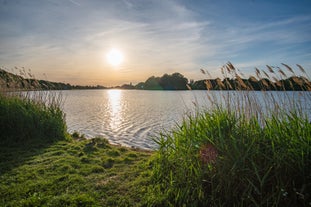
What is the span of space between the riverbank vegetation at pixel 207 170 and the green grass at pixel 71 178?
0.07 feet

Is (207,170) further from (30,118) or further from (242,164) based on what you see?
(30,118)

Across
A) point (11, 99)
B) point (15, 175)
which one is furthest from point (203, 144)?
point (11, 99)

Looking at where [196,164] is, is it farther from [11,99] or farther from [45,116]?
[11,99]

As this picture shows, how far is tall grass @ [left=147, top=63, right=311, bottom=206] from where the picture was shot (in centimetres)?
324

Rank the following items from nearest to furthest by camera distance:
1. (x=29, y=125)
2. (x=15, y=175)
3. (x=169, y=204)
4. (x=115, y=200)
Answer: (x=169, y=204), (x=115, y=200), (x=15, y=175), (x=29, y=125)

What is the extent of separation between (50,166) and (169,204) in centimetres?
387

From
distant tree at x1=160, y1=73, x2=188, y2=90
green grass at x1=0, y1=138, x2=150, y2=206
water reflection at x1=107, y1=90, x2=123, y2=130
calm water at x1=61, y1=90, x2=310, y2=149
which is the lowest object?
water reflection at x1=107, y1=90, x2=123, y2=130

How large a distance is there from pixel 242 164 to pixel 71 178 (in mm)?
3909

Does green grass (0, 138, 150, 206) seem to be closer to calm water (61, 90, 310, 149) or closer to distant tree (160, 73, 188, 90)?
calm water (61, 90, 310, 149)

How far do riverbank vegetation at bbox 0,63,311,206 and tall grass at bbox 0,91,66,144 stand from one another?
2304 millimetres

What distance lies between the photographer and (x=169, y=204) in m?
3.53

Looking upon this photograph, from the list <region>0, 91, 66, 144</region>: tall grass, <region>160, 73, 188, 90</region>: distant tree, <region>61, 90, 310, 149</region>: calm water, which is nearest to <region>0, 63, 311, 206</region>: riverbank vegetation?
<region>61, 90, 310, 149</region>: calm water

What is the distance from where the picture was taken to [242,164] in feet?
11.4

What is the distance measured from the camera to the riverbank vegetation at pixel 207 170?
3324 millimetres
